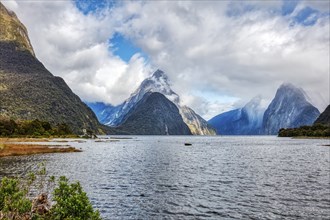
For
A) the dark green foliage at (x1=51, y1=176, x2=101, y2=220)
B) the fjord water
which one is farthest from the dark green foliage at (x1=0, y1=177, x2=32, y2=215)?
the fjord water

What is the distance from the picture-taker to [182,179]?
64.3 metres

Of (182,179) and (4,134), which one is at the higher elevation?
(4,134)

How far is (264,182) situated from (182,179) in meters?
15.6

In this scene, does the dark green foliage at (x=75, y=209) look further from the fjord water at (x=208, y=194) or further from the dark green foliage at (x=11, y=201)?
the fjord water at (x=208, y=194)

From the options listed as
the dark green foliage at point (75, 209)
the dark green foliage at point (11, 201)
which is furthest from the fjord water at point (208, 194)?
the dark green foliage at point (11, 201)

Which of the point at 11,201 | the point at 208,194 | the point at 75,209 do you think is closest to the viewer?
the point at 75,209

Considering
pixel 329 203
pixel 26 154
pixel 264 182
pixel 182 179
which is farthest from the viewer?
pixel 26 154

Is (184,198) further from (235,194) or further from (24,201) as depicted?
(24,201)

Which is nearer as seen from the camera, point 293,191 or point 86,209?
point 86,209

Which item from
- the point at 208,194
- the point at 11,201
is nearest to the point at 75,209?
the point at 11,201

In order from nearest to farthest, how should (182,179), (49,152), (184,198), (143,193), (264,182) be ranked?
(184,198)
(143,193)
(264,182)
(182,179)
(49,152)

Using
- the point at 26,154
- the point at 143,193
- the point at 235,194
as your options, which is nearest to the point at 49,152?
the point at 26,154

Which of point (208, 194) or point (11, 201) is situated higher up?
point (11, 201)

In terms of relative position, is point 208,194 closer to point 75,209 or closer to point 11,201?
point 75,209
